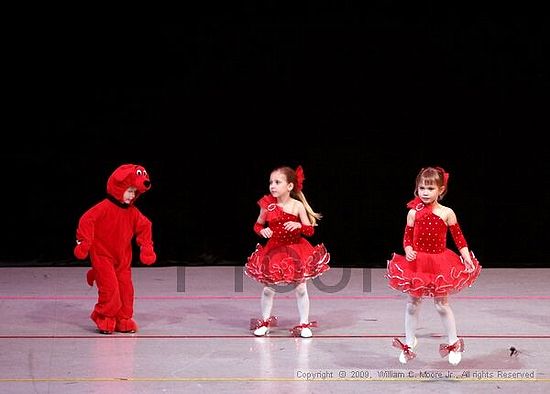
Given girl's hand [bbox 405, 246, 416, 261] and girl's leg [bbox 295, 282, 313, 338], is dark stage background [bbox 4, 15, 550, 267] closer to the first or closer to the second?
girl's leg [bbox 295, 282, 313, 338]

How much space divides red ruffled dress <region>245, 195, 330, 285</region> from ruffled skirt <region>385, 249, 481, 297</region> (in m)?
0.71

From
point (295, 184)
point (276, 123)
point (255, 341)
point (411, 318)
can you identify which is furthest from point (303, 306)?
point (276, 123)

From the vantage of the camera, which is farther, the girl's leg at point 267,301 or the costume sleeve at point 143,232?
the costume sleeve at point 143,232

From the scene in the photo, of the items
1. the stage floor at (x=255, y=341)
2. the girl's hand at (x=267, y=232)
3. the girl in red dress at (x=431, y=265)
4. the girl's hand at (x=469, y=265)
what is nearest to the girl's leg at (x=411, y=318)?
the girl in red dress at (x=431, y=265)

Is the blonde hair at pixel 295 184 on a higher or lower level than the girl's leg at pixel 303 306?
higher

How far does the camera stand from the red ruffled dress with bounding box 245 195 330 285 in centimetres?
489

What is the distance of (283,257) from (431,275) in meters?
0.98

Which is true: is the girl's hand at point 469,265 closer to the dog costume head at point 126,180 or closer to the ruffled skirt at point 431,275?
the ruffled skirt at point 431,275

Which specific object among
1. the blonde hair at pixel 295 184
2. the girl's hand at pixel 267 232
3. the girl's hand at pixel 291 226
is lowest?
the girl's hand at pixel 267 232

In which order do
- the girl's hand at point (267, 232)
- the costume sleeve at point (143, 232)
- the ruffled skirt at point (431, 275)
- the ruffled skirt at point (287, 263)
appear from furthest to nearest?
the costume sleeve at point (143, 232), the girl's hand at point (267, 232), the ruffled skirt at point (287, 263), the ruffled skirt at point (431, 275)

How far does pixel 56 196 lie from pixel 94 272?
8.25 feet

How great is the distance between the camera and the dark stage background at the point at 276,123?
7273mm

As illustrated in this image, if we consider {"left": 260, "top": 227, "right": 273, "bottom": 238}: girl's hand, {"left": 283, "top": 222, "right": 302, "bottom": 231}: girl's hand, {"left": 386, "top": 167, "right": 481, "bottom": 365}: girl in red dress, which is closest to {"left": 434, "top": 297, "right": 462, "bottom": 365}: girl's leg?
{"left": 386, "top": 167, "right": 481, "bottom": 365}: girl in red dress

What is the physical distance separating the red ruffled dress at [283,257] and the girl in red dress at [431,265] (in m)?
0.71
